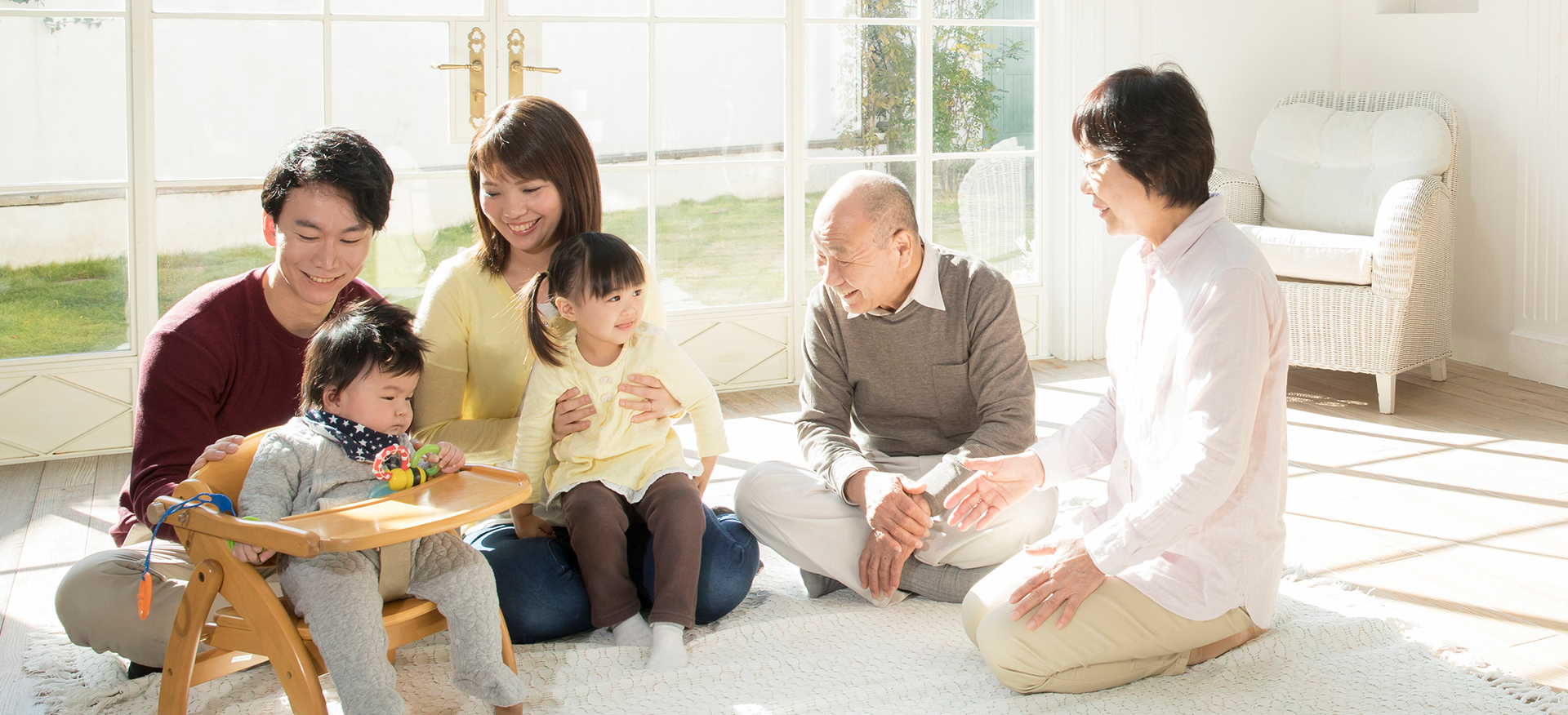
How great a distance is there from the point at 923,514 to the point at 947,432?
1.10 ft

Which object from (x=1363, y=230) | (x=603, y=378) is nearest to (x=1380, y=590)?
(x=603, y=378)

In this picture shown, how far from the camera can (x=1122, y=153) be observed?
1.81 meters

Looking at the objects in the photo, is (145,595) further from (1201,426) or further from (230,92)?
(230,92)

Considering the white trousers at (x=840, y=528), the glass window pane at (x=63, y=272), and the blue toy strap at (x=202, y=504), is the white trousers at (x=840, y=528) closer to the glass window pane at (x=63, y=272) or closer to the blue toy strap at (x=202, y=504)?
the blue toy strap at (x=202, y=504)

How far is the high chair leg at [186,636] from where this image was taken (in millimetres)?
1725

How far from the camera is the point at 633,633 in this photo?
7.13ft

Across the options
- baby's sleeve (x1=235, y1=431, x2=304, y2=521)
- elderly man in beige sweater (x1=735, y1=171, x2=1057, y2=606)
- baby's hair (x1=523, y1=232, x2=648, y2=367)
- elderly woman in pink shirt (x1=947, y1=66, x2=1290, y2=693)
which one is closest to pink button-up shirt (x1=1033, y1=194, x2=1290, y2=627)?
elderly woman in pink shirt (x1=947, y1=66, x2=1290, y2=693)

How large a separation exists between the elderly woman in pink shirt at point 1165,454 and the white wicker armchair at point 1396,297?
7.93 feet

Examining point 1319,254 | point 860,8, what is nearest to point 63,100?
point 860,8

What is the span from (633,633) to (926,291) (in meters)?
0.87

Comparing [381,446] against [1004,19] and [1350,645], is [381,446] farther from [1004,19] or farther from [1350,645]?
[1004,19]

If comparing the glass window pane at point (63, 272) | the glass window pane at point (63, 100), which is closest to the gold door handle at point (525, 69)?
the glass window pane at point (63, 100)

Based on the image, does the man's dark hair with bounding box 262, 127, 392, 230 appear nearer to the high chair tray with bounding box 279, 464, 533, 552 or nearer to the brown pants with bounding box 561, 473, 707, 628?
the high chair tray with bounding box 279, 464, 533, 552

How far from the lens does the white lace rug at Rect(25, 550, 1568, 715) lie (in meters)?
1.95
